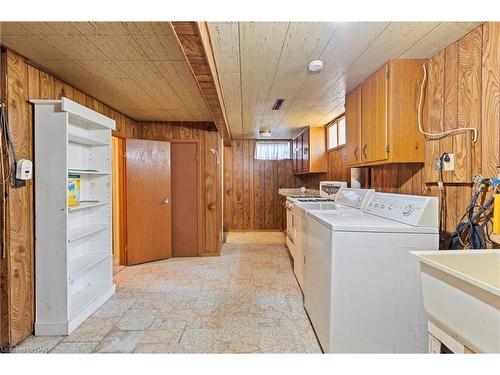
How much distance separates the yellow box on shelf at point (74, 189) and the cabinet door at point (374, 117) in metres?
2.70

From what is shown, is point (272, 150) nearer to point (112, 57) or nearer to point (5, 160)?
point (112, 57)

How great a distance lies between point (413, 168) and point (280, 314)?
5.43 feet

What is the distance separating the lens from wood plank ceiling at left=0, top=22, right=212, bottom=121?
61.2 inches

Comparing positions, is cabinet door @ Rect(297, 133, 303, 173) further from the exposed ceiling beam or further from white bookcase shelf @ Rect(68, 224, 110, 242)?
white bookcase shelf @ Rect(68, 224, 110, 242)

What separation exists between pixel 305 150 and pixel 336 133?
2.54ft

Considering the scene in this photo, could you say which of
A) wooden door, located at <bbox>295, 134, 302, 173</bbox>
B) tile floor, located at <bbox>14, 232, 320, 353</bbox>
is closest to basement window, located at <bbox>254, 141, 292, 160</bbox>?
wooden door, located at <bbox>295, 134, 302, 173</bbox>

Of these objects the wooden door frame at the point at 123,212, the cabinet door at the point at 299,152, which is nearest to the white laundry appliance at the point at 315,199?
the cabinet door at the point at 299,152

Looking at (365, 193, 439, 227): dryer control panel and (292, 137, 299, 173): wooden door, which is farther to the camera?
(292, 137, 299, 173): wooden door

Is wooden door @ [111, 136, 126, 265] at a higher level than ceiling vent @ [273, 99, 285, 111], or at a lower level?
lower

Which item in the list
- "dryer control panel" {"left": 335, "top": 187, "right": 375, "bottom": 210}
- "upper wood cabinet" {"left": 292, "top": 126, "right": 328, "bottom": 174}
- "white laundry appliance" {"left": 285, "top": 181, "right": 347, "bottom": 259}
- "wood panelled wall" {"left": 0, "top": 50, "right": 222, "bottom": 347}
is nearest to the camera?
"wood panelled wall" {"left": 0, "top": 50, "right": 222, "bottom": 347}

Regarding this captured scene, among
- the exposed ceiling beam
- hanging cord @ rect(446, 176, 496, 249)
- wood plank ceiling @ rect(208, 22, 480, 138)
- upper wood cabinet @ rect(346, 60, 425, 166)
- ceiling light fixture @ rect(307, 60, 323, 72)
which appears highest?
wood plank ceiling @ rect(208, 22, 480, 138)

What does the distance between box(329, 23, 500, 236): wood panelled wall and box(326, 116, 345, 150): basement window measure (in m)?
1.80

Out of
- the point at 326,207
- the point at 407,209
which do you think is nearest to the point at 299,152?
the point at 326,207
